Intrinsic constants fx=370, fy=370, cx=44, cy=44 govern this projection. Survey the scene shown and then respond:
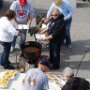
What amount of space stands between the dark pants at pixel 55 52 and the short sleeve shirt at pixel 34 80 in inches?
110

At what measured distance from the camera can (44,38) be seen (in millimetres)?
9766

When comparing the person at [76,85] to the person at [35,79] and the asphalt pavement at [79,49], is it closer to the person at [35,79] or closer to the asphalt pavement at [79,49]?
the person at [35,79]

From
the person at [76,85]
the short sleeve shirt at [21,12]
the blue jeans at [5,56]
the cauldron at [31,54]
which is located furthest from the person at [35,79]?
the short sleeve shirt at [21,12]

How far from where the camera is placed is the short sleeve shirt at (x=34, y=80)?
262 inches

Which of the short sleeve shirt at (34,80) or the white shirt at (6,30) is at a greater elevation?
the white shirt at (6,30)

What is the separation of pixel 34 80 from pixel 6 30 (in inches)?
113

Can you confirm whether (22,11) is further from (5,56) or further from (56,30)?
(56,30)

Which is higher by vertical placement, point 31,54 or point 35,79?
point 35,79

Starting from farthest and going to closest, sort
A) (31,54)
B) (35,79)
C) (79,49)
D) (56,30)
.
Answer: (79,49) < (31,54) < (56,30) < (35,79)

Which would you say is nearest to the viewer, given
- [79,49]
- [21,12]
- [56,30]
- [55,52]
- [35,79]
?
[35,79]

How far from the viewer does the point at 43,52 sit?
11.0m

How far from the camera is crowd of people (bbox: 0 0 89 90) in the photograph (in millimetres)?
6695

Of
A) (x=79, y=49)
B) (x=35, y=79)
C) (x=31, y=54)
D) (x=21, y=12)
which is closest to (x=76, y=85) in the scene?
(x=35, y=79)

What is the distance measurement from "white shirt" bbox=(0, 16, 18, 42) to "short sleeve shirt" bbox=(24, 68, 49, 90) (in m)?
2.59
